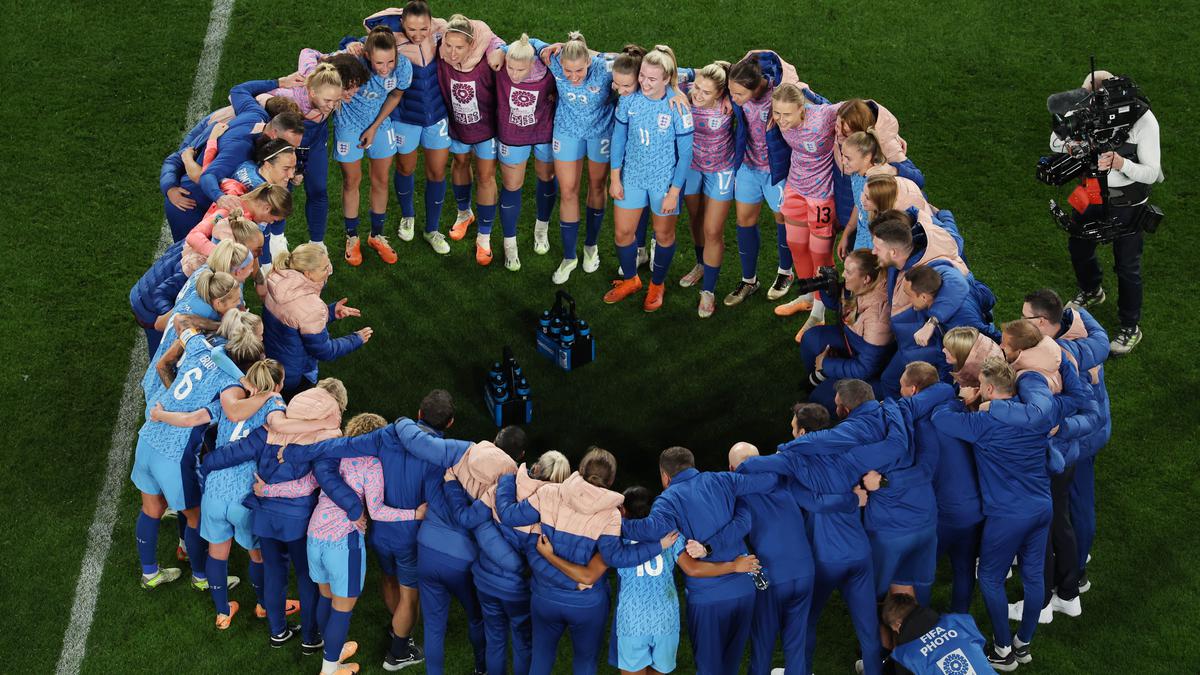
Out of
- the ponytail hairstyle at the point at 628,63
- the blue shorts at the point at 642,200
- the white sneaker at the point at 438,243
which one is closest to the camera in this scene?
the ponytail hairstyle at the point at 628,63

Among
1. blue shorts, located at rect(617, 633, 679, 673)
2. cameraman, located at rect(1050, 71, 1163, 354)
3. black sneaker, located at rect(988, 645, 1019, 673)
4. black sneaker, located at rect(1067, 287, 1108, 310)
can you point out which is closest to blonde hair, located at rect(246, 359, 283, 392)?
blue shorts, located at rect(617, 633, 679, 673)

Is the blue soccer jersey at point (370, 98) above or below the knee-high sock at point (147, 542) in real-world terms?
above

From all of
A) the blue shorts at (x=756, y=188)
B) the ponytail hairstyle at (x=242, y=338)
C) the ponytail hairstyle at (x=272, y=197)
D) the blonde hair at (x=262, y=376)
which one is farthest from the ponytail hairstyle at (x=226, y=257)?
the blue shorts at (x=756, y=188)

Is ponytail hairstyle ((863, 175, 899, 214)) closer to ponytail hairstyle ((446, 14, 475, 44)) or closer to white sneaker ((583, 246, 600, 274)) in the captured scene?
white sneaker ((583, 246, 600, 274))

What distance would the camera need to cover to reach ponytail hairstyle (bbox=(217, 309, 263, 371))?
26.8 feet

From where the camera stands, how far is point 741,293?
1152cm

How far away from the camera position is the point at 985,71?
45.2 ft

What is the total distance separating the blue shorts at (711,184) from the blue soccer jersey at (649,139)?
23cm

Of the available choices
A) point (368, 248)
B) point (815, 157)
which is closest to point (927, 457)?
point (815, 157)

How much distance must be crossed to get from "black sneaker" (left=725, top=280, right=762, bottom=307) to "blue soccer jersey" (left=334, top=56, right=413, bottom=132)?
3.22 meters

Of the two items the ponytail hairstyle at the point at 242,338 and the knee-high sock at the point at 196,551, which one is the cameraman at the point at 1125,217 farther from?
the knee-high sock at the point at 196,551

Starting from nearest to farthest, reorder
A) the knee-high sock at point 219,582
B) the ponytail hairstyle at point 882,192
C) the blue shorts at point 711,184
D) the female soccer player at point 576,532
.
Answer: the female soccer player at point 576,532, the knee-high sock at point 219,582, the ponytail hairstyle at point 882,192, the blue shorts at point 711,184

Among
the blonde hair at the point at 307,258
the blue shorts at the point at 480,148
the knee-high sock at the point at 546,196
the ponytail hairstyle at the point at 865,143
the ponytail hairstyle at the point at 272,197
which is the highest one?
the ponytail hairstyle at the point at 865,143

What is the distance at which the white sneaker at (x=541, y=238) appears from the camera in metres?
11.9
